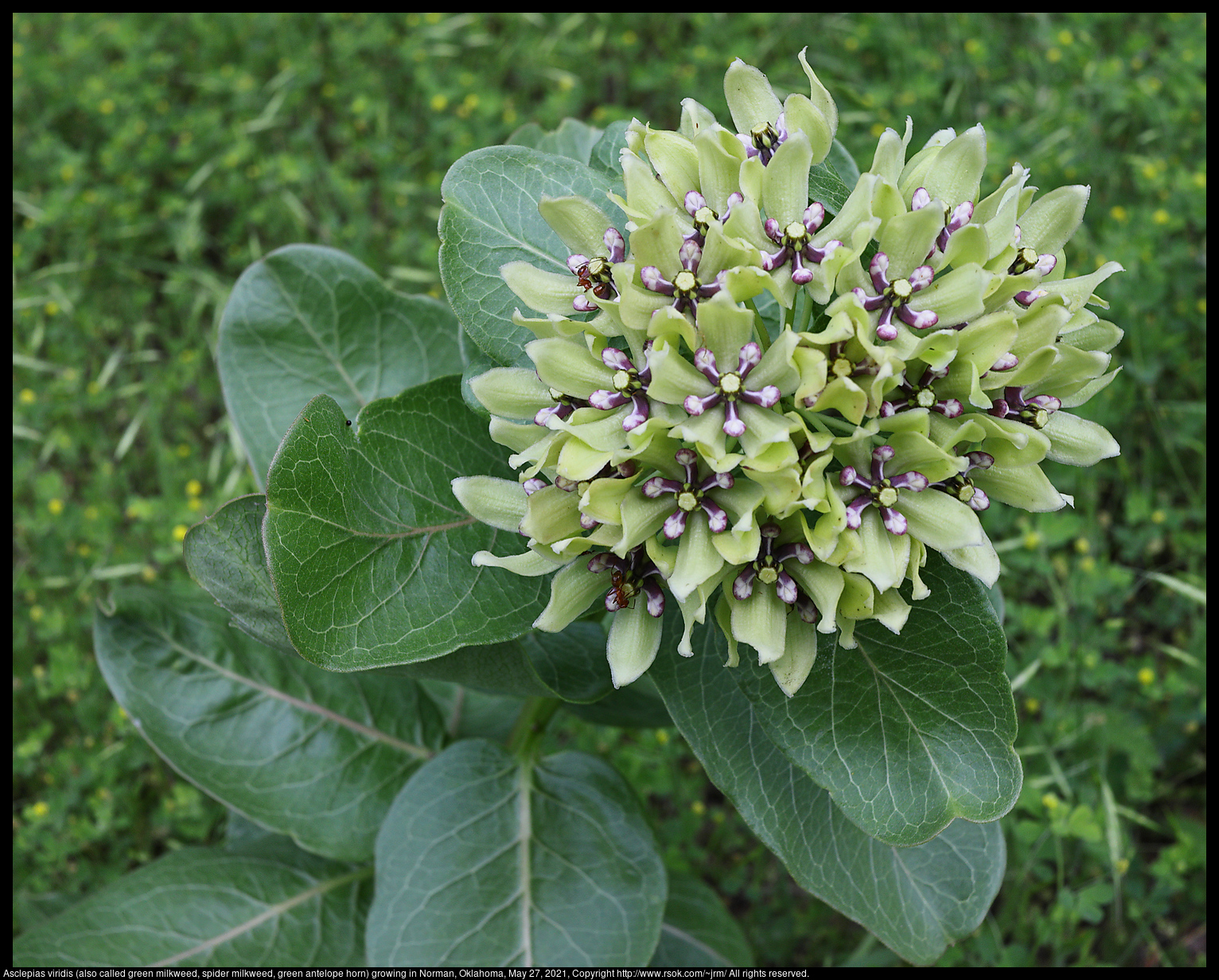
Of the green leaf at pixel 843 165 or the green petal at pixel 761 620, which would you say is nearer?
the green petal at pixel 761 620

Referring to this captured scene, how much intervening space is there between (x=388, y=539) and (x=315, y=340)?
0.86 m

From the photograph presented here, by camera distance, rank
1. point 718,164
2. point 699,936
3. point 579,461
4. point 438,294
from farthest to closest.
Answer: point 438,294
point 699,936
point 718,164
point 579,461

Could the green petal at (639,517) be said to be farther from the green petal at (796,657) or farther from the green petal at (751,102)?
the green petal at (751,102)

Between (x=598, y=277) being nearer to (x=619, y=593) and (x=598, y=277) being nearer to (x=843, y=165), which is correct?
(x=619, y=593)

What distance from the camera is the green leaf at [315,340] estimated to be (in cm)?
231


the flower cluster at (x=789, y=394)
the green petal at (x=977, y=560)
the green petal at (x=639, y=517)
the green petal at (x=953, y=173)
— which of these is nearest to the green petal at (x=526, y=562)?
the flower cluster at (x=789, y=394)

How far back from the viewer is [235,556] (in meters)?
1.65

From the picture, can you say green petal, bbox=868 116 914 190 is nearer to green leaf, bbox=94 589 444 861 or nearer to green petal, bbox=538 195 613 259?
green petal, bbox=538 195 613 259

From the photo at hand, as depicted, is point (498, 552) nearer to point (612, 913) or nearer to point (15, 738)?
point (612, 913)

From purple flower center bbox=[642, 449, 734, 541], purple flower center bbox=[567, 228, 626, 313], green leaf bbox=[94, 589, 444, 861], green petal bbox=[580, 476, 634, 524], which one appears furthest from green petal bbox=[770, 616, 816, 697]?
green leaf bbox=[94, 589, 444, 861]

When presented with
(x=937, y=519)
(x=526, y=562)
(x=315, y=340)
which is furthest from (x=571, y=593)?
(x=315, y=340)

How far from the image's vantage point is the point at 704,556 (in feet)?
4.66

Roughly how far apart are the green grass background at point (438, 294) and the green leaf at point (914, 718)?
4.34ft
